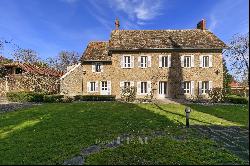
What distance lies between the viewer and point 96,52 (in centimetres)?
3303

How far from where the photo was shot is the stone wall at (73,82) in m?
32.2

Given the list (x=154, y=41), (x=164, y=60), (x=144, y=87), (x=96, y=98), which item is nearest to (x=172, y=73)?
(x=164, y=60)

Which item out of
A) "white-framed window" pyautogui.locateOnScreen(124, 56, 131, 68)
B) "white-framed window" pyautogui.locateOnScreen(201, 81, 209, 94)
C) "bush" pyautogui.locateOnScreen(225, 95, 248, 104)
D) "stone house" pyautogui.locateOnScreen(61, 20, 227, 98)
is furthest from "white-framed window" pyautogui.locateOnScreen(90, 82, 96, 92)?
"bush" pyautogui.locateOnScreen(225, 95, 248, 104)

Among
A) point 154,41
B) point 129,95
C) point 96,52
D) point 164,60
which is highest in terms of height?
point 154,41

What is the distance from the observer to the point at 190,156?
7340 mm

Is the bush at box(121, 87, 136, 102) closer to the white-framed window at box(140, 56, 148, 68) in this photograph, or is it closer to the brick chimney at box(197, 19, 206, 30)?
the white-framed window at box(140, 56, 148, 68)

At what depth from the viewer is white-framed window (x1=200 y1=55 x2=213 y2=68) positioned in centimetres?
2892

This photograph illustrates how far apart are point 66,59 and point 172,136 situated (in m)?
64.1

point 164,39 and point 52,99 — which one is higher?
point 164,39

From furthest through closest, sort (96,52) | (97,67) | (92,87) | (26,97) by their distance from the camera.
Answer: (96,52) < (92,87) < (97,67) < (26,97)

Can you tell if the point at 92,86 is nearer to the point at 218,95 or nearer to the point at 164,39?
the point at 164,39

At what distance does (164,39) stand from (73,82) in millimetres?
12951

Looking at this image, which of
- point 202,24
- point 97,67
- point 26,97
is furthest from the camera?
point 202,24

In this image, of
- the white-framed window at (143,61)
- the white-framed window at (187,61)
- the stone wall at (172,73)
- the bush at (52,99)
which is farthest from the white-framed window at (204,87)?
the bush at (52,99)
